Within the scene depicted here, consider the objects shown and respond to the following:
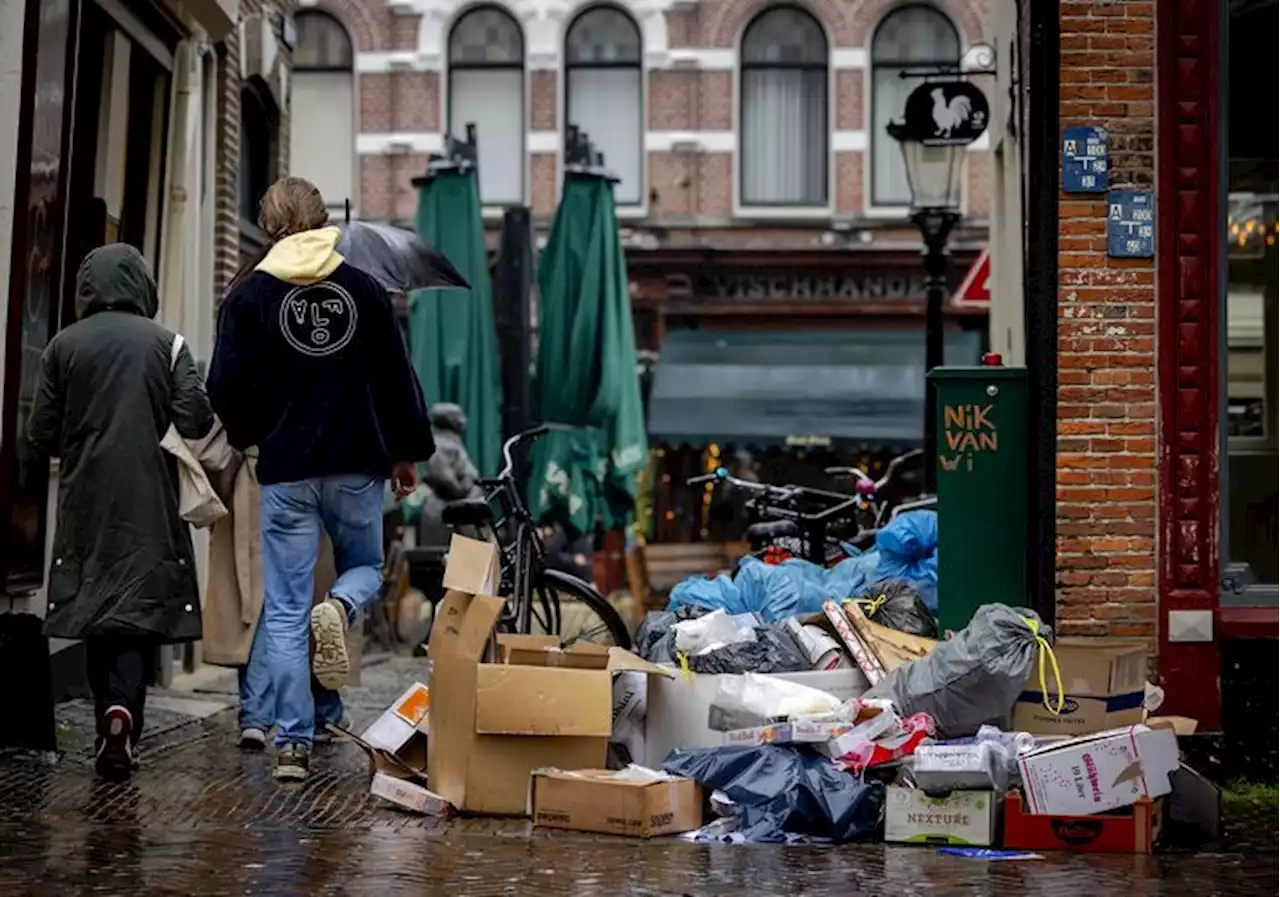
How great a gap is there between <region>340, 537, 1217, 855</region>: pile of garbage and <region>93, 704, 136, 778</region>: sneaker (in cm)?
88

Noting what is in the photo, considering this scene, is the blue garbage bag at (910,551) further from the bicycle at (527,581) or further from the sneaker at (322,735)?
the sneaker at (322,735)

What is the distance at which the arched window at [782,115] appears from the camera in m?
26.1

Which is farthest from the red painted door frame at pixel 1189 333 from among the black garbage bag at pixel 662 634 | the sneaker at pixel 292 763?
the sneaker at pixel 292 763

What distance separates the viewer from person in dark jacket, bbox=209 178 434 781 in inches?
313

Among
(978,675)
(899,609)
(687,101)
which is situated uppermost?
(687,101)

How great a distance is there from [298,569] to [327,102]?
63.8 ft

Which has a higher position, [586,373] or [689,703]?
[586,373]

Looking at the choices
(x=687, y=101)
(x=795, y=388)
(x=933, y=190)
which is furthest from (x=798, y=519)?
(x=687, y=101)

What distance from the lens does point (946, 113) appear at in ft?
50.3

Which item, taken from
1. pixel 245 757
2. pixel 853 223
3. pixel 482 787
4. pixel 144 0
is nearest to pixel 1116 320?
pixel 482 787

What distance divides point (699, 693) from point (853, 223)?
60.6 feet

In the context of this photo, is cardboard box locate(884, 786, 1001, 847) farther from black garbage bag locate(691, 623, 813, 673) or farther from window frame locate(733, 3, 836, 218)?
window frame locate(733, 3, 836, 218)

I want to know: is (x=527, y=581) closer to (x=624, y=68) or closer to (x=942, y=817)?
(x=942, y=817)

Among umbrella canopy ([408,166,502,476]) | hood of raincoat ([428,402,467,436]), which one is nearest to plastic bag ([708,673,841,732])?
hood of raincoat ([428,402,467,436])
